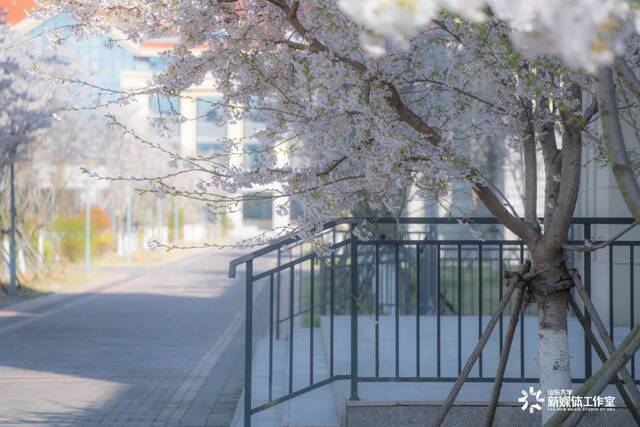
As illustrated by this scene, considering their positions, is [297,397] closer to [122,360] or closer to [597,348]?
[597,348]

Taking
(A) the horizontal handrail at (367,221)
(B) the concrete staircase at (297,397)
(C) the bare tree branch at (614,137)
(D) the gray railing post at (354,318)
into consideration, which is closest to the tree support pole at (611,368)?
(C) the bare tree branch at (614,137)

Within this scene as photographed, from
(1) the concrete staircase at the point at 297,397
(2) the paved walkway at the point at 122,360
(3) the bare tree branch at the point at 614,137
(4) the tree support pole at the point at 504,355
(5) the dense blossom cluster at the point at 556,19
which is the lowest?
(2) the paved walkway at the point at 122,360

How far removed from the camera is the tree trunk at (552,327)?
5.43 metres

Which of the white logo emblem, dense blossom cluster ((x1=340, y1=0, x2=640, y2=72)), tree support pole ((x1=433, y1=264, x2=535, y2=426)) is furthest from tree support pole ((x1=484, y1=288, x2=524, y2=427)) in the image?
dense blossom cluster ((x1=340, y1=0, x2=640, y2=72))

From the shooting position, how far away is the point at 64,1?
614cm

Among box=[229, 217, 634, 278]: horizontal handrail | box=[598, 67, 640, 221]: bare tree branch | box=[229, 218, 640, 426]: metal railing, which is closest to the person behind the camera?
box=[598, 67, 640, 221]: bare tree branch

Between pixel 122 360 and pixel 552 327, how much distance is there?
8.11 meters

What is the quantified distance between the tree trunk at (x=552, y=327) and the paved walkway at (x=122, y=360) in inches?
153

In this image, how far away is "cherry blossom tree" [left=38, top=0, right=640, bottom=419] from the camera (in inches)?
211

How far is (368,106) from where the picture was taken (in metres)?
5.38

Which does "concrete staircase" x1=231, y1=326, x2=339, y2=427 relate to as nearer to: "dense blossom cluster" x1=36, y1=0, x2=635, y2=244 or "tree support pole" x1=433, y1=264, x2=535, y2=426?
"tree support pole" x1=433, y1=264, x2=535, y2=426

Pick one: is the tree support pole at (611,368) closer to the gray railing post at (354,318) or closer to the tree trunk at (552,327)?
the tree trunk at (552,327)

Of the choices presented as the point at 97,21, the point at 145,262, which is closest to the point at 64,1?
the point at 97,21

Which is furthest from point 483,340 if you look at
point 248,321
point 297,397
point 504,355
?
point 297,397
